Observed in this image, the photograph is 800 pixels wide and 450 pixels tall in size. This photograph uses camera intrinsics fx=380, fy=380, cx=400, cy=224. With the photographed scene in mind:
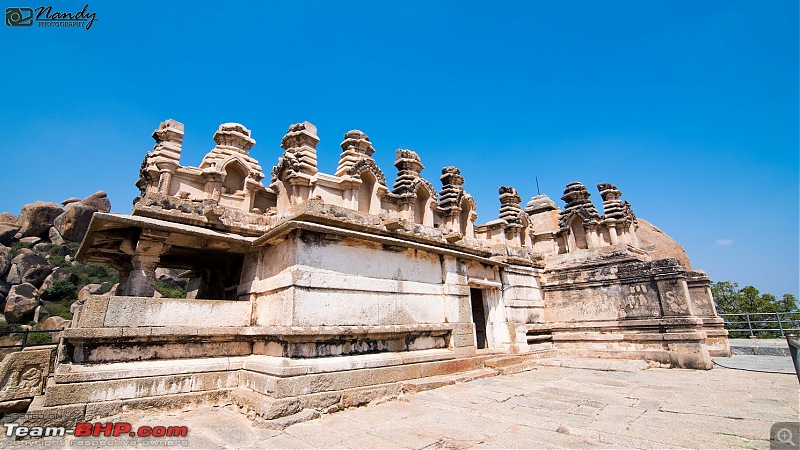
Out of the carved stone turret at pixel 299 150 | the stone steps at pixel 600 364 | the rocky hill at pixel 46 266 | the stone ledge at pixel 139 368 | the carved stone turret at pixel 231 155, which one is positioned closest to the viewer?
the stone ledge at pixel 139 368

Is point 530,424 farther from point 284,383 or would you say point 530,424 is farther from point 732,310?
point 732,310

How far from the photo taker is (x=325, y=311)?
6387mm

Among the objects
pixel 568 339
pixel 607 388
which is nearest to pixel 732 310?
pixel 568 339

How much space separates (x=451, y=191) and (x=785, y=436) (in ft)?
54.9

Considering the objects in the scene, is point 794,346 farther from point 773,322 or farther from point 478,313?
point 773,322

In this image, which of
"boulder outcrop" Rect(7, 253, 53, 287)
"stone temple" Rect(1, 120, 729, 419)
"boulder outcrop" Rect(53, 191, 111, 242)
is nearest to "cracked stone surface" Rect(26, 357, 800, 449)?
"stone temple" Rect(1, 120, 729, 419)

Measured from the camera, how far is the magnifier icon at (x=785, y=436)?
3.92 m

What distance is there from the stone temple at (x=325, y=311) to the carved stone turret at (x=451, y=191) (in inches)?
294

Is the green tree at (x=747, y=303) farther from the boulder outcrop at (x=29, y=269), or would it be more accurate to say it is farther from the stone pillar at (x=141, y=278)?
the boulder outcrop at (x=29, y=269)

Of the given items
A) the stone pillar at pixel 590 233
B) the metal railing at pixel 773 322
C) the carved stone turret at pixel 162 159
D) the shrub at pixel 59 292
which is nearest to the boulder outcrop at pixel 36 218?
the shrub at pixel 59 292

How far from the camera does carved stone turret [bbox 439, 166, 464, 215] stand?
19875 millimetres

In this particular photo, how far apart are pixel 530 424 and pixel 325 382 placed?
2978mm

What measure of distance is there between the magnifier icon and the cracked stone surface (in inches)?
5.3

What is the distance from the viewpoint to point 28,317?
113 ft
